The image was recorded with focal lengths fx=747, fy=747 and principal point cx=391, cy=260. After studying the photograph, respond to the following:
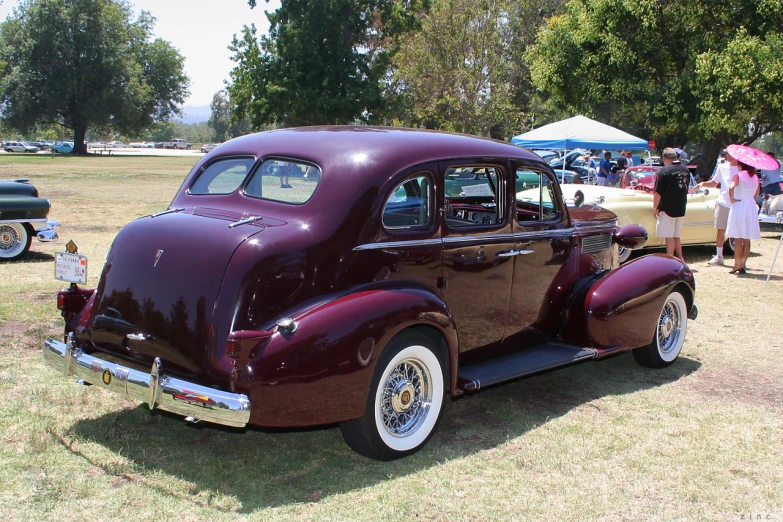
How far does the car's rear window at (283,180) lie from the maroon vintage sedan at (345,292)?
12 mm

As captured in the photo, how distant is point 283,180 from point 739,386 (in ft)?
12.7

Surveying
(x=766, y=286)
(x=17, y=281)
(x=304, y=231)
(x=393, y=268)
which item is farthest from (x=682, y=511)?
(x=17, y=281)

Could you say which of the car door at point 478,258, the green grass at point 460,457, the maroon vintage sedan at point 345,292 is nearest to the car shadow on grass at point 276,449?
the green grass at point 460,457

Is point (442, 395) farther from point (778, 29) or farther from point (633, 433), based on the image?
point (778, 29)

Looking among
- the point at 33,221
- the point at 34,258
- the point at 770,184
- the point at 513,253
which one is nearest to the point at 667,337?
the point at 513,253

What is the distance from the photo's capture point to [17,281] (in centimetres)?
871

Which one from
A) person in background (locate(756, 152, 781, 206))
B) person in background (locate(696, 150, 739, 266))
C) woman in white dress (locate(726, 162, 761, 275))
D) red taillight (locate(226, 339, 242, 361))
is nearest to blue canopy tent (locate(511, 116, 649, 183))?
person in background (locate(756, 152, 781, 206))

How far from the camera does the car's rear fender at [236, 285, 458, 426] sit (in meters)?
3.66

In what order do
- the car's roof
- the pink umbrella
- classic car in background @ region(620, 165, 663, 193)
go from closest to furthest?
1. the car's roof
2. the pink umbrella
3. classic car in background @ region(620, 165, 663, 193)

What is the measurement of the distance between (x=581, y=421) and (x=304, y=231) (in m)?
2.30

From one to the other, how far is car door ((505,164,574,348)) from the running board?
15cm

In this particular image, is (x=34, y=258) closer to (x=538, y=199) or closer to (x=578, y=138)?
(x=538, y=199)

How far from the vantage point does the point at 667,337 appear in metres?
6.27

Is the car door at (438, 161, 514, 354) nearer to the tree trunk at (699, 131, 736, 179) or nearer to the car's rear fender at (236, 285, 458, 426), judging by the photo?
the car's rear fender at (236, 285, 458, 426)
